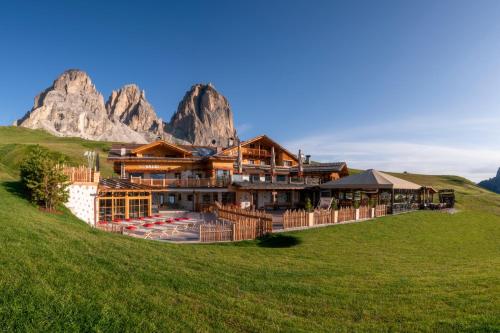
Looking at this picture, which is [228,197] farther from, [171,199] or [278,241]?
[278,241]

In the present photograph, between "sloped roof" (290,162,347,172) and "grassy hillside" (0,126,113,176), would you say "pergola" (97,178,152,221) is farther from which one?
"sloped roof" (290,162,347,172)

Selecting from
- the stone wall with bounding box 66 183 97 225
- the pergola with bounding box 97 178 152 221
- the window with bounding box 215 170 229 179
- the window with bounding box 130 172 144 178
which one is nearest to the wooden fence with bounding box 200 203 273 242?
the stone wall with bounding box 66 183 97 225

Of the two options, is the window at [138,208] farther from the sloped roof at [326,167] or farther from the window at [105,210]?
the sloped roof at [326,167]

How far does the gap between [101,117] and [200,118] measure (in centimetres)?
5940

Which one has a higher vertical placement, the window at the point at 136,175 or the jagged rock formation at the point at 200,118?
the jagged rock formation at the point at 200,118

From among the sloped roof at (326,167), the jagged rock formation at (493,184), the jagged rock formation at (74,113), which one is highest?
the jagged rock formation at (74,113)

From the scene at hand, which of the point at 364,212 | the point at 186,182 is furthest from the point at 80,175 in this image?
the point at 364,212

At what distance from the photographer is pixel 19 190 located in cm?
1630

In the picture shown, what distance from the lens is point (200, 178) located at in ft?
112

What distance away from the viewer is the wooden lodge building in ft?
101

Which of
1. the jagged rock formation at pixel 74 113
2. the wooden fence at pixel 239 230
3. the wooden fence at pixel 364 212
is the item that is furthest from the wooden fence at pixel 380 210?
the jagged rock formation at pixel 74 113

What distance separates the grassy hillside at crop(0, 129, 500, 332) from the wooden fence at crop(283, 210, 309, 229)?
17.7ft

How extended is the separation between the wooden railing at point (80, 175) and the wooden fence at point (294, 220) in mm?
13985

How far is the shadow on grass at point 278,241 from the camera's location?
1593cm
